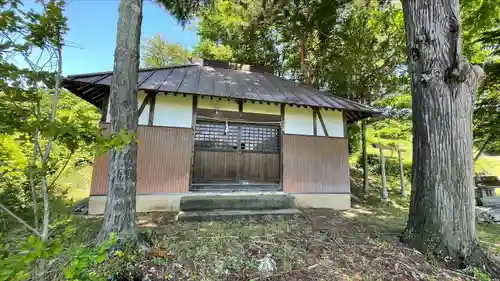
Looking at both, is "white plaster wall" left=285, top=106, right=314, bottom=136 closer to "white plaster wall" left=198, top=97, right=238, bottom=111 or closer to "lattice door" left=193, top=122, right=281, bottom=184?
"lattice door" left=193, top=122, right=281, bottom=184

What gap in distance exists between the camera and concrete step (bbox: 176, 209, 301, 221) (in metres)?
4.44

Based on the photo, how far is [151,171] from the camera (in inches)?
197

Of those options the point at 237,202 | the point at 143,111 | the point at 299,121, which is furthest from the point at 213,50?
the point at 237,202

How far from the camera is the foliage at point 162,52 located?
55.9 ft

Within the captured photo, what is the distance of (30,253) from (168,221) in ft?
11.6

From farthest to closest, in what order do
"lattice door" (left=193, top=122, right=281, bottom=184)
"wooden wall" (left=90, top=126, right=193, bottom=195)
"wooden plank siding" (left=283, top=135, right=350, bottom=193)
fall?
"lattice door" (left=193, top=122, right=281, bottom=184), "wooden plank siding" (left=283, top=135, right=350, bottom=193), "wooden wall" (left=90, top=126, right=193, bottom=195)

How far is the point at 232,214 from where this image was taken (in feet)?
15.4

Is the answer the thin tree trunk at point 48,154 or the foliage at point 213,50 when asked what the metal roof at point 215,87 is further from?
the foliage at point 213,50

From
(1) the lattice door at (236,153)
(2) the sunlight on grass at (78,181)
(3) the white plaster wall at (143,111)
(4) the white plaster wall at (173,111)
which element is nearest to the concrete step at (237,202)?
(1) the lattice door at (236,153)

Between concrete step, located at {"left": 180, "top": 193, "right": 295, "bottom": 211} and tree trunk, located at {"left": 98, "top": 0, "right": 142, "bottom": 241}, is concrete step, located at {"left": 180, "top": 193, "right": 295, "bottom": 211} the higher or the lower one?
the lower one

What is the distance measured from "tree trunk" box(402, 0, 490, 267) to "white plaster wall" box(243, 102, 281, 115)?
3.13m

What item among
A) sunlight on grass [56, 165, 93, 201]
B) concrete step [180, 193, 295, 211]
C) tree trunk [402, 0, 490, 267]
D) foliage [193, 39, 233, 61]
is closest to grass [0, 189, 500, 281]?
tree trunk [402, 0, 490, 267]

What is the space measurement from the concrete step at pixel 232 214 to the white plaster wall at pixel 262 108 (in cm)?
243

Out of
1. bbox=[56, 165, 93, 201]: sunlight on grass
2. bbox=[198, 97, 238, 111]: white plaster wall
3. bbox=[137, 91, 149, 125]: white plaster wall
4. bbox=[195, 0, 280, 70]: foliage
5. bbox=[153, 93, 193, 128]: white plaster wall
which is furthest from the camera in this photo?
bbox=[56, 165, 93, 201]: sunlight on grass
